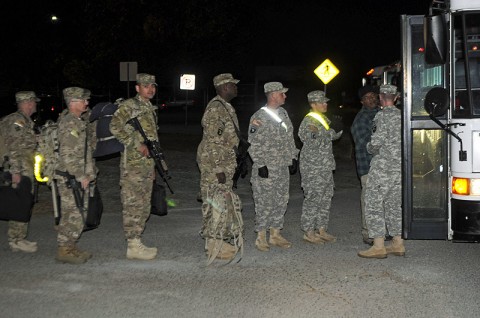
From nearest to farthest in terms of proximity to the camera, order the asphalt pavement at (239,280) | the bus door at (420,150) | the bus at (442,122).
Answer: the asphalt pavement at (239,280) < the bus at (442,122) < the bus door at (420,150)

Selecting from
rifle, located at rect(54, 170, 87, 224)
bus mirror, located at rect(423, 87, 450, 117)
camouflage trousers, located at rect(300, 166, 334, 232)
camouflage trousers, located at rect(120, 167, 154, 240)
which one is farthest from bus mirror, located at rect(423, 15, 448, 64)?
rifle, located at rect(54, 170, 87, 224)

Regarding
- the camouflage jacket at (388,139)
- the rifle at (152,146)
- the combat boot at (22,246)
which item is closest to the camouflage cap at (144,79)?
the rifle at (152,146)

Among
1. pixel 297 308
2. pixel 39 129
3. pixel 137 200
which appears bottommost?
pixel 297 308

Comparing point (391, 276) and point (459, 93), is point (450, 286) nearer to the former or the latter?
point (391, 276)

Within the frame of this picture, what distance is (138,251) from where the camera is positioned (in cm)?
739

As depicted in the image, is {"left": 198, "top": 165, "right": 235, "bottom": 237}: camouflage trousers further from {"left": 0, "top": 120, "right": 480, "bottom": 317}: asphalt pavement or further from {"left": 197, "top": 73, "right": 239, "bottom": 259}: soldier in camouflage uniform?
{"left": 0, "top": 120, "right": 480, "bottom": 317}: asphalt pavement

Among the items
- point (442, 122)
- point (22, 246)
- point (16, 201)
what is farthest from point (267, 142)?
point (22, 246)

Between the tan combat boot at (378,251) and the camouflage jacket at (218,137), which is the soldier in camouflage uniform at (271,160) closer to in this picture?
the camouflage jacket at (218,137)

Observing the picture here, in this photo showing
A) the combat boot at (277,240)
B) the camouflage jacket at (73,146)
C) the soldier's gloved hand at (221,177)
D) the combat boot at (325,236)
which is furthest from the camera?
the combat boot at (325,236)

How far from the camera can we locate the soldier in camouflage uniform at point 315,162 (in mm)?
8273

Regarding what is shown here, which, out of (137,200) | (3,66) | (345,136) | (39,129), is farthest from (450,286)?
(3,66)

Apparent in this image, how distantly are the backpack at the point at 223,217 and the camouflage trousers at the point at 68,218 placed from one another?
137 cm

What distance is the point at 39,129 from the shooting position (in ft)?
25.8

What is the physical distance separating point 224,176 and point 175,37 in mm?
19227
